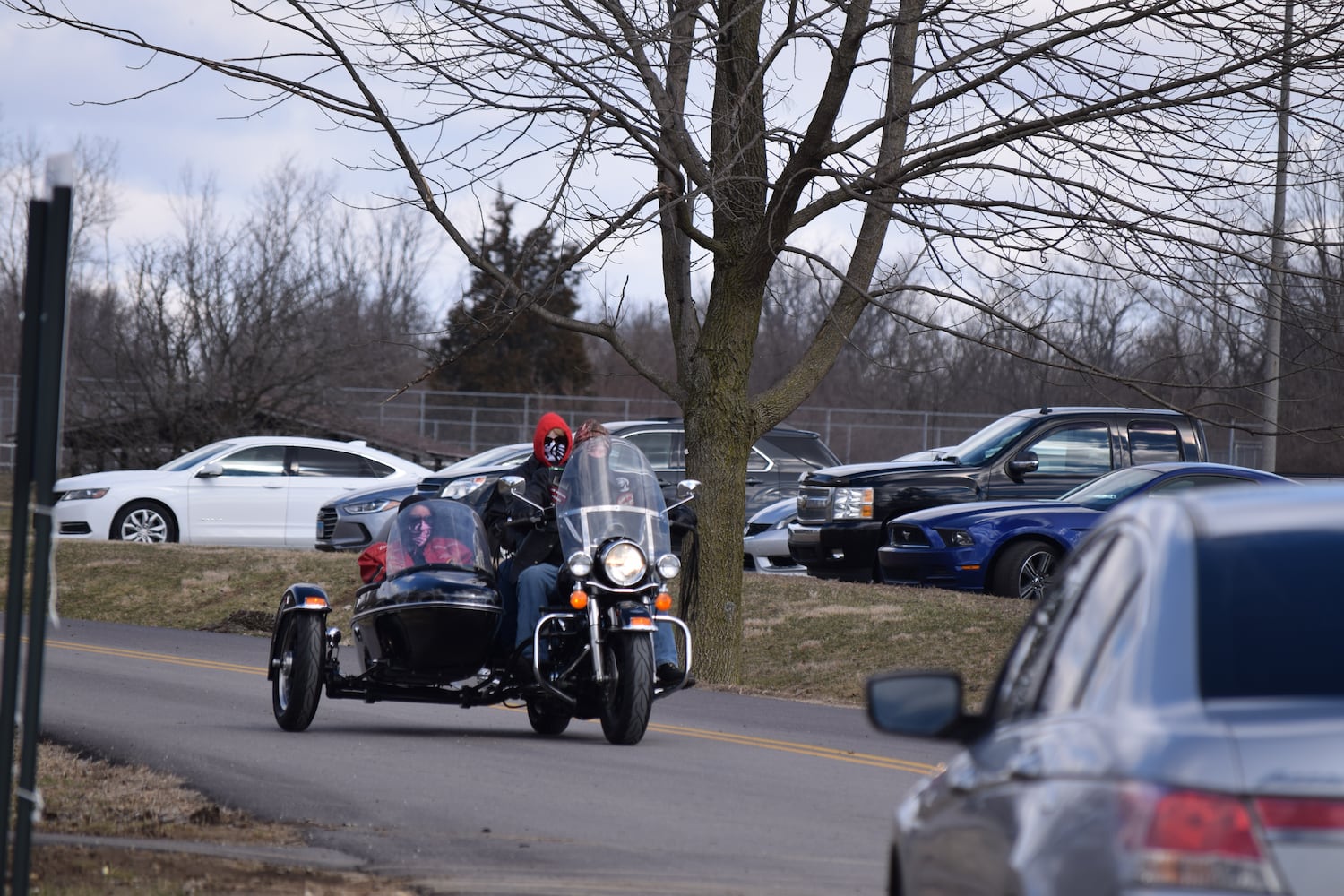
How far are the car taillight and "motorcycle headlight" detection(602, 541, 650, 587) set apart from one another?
23.9ft

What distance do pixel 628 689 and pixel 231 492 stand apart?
16.5 metres

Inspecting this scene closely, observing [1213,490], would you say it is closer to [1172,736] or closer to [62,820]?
[1172,736]

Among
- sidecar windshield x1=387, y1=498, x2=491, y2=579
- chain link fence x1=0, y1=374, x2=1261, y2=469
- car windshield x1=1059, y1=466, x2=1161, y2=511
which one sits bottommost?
sidecar windshield x1=387, y1=498, x2=491, y2=579

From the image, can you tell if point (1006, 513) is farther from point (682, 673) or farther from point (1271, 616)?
point (1271, 616)

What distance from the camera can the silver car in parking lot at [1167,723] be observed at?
249 centimetres

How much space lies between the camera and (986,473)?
1948cm

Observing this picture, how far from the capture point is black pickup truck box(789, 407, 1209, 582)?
19.1 meters

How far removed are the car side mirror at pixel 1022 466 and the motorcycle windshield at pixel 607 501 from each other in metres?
9.28

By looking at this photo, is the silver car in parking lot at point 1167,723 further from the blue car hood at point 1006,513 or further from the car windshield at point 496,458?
the car windshield at point 496,458

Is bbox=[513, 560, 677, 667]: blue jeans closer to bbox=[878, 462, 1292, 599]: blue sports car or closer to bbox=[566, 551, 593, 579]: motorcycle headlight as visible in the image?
bbox=[566, 551, 593, 579]: motorcycle headlight

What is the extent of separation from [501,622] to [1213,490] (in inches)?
285

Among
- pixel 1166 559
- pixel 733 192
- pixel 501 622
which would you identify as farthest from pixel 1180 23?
pixel 1166 559

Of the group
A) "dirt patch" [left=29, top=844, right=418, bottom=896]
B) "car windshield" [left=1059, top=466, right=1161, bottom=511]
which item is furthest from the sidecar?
"car windshield" [left=1059, top=466, right=1161, bottom=511]

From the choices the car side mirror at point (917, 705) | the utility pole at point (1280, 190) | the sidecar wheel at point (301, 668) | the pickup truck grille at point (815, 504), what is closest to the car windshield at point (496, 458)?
the pickup truck grille at point (815, 504)
